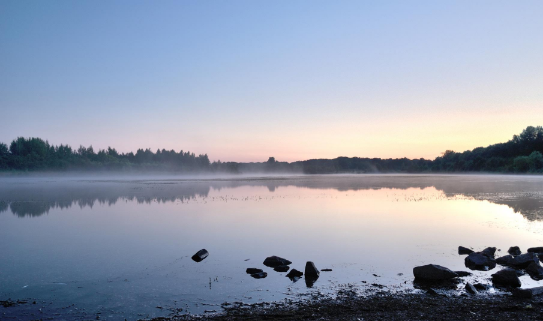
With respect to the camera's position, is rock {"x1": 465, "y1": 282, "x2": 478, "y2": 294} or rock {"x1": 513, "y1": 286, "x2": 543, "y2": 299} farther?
rock {"x1": 465, "y1": 282, "x2": 478, "y2": 294}

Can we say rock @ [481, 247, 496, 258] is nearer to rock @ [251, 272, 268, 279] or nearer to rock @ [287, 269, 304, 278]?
rock @ [287, 269, 304, 278]

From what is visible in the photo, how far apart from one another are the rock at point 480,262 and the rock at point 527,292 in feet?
7.64

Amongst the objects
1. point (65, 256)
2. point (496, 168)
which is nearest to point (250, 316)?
point (65, 256)

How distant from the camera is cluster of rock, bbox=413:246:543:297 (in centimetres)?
898

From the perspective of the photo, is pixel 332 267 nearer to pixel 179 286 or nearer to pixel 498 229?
pixel 179 286

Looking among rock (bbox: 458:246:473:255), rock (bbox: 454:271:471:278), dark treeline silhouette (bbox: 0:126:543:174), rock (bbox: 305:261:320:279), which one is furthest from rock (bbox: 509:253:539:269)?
dark treeline silhouette (bbox: 0:126:543:174)

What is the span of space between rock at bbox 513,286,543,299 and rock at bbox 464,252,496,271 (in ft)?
7.64

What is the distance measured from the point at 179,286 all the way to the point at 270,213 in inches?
574

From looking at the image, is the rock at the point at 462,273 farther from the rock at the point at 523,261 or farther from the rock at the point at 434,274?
the rock at the point at 523,261

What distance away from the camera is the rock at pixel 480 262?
10.8 m

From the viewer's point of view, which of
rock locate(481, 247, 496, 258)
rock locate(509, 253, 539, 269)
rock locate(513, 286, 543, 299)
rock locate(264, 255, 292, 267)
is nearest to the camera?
rock locate(513, 286, 543, 299)

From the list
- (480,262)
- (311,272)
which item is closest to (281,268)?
(311,272)

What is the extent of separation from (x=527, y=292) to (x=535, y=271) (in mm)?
2527

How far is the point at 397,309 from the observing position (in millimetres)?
7465
